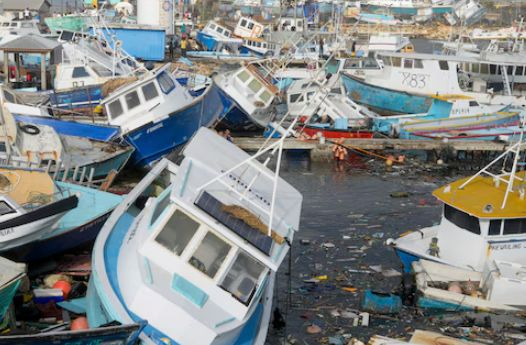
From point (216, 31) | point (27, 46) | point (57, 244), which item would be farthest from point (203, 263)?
point (216, 31)

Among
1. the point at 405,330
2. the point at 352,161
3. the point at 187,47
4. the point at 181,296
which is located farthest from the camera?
the point at 187,47

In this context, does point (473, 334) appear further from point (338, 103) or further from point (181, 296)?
point (338, 103)

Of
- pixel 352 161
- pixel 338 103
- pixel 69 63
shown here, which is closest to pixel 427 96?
pixel 338 103

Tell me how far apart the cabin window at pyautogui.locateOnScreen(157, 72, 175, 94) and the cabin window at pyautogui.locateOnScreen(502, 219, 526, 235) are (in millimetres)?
12168

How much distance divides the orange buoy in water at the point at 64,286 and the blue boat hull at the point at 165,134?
31.5ft

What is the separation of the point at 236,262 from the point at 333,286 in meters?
6.48

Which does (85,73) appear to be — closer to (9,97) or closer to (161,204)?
(9,97)

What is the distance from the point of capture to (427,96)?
3519cm

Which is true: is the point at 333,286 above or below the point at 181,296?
below

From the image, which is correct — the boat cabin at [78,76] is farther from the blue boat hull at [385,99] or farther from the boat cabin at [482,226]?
the boat cabin at [482,226]

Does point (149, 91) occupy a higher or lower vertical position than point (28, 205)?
higher

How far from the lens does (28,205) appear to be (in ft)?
51.4

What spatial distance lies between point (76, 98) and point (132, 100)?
535 cm

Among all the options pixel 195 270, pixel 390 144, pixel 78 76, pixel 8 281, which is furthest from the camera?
pixel 78 76
